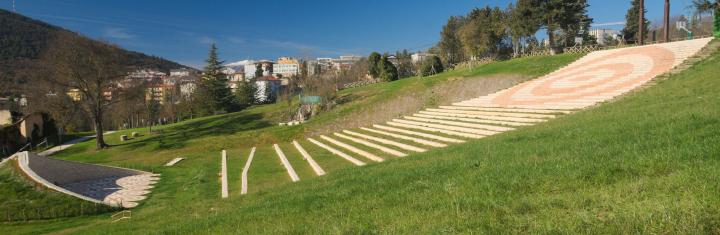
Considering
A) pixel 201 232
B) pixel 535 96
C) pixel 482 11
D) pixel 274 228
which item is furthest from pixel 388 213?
pixel 482 11

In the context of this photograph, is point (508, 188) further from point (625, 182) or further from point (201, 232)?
point (201, 232)

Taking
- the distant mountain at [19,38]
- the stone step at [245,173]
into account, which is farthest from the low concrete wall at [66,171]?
the distant mountain at [19,38]

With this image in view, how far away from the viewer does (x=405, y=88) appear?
35.2 metres

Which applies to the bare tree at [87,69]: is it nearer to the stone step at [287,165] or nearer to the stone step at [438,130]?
the stone step at [287,165]

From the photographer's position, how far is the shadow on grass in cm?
2964

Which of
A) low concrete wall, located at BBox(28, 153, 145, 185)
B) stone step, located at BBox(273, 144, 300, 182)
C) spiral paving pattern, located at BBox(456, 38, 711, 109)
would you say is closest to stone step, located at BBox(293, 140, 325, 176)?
stone step, located at BBox(273, 144, 300, 182)

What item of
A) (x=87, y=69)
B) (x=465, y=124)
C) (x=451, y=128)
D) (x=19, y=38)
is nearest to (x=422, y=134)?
(x=451, y=128)

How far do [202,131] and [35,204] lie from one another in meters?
22.0

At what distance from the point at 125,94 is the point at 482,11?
5340 cm

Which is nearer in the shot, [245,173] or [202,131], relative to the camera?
[245,173]

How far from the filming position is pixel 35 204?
13031 millimetres

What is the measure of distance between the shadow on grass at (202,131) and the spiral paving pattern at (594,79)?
19.1 metres

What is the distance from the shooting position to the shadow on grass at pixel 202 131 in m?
29.6

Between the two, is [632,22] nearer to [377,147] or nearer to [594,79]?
[594,79]
